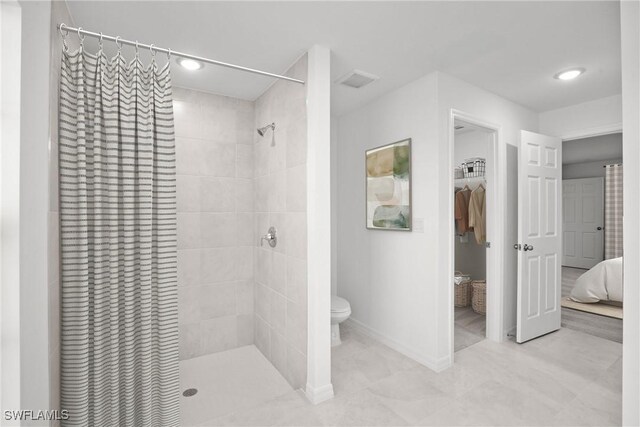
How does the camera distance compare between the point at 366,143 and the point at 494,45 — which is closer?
the point at 494,45

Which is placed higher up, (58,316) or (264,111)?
(264,111)

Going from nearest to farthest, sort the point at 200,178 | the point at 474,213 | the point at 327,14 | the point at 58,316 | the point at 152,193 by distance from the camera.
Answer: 1. the point at 58,316
2. the point at 152,193
3. the point at 327,14
4. the point at 200,178
5. the point at 474,213

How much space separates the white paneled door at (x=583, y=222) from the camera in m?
6.45

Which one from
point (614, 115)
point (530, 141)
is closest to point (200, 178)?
point (530, 141)

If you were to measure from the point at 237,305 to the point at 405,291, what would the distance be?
60.5 inches

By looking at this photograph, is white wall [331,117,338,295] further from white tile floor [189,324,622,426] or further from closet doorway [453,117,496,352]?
closet doorway [453,117,496,352]

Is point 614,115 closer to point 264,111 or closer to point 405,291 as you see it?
point 405,291

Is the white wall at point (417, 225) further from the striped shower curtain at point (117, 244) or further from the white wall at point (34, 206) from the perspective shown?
the white wall at point (34, 206)

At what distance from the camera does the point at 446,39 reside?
206 cm

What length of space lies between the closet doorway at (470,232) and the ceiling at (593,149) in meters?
2.41

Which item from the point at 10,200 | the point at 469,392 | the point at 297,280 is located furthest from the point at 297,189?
the point at 469,392

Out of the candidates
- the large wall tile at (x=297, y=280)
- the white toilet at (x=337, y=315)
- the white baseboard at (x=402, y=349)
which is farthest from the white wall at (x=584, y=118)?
the large wall tile at (x=297, y=280)

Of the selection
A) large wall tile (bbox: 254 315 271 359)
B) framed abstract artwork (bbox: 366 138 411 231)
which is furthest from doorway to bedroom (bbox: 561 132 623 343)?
large wall tile (bbox: 254 315 271 359)

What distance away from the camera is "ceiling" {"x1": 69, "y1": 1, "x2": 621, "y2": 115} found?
174 cm
